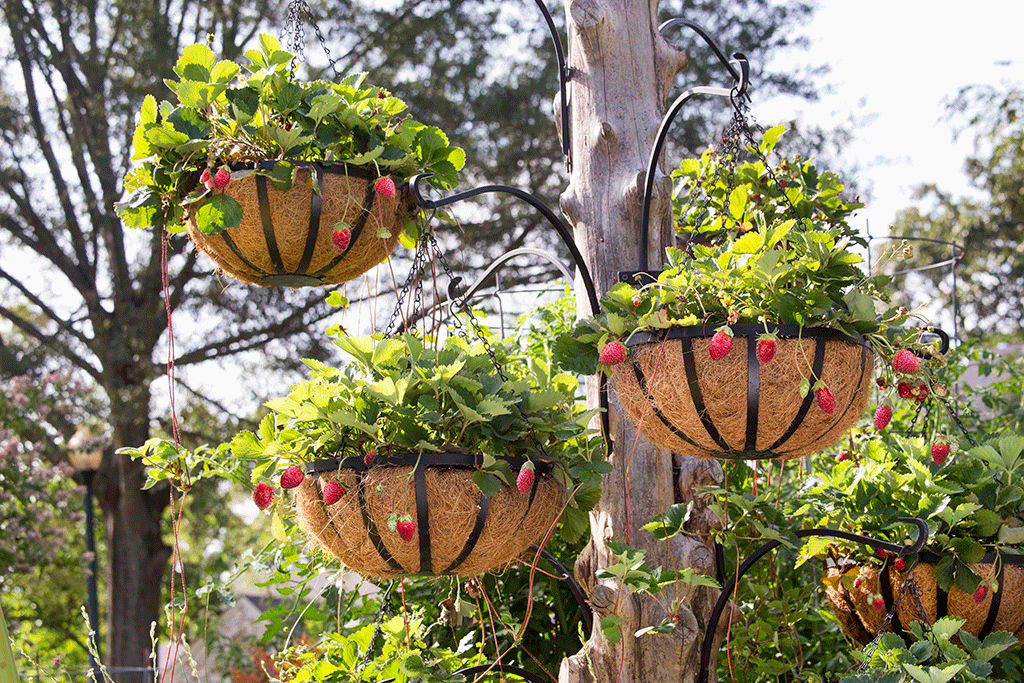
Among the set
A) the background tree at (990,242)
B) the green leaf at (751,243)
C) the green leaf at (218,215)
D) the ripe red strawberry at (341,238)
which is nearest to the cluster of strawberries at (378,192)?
the ripe red strawberry at (341,238)

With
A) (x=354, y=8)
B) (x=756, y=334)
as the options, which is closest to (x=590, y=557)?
(x=756, y=334)

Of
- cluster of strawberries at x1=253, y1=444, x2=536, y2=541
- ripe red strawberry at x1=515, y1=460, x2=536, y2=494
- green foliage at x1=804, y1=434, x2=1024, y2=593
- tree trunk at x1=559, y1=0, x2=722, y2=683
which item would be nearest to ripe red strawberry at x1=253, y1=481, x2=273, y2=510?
cluster of strawberries at x1=253, y1=444, x2=536, y2=541

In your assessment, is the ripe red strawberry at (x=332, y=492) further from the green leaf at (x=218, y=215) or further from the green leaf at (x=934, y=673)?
the green leaf at (x=934, y=673)

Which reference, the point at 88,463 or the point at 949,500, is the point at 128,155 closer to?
the point at 88,463

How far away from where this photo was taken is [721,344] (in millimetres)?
1256

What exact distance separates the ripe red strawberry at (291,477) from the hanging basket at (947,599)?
1183 millimetres

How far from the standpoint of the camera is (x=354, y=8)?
6148mm

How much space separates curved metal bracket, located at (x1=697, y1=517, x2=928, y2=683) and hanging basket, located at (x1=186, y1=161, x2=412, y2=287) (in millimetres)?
934

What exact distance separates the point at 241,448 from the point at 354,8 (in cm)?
549

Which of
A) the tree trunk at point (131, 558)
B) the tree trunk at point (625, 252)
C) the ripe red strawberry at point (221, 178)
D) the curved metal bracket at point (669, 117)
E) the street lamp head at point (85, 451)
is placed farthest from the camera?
the tree trunk at point (131, 558)

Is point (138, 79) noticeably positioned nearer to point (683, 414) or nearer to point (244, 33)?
point (244, 33)

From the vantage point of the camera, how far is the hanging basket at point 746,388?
1312mm

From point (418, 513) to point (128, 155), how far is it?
588 centimetres

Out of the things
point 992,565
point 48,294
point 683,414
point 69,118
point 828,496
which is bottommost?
point 992,565
